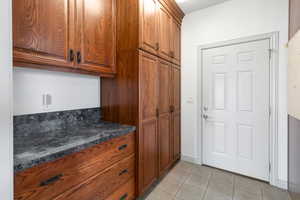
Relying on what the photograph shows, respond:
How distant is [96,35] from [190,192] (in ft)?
7.16

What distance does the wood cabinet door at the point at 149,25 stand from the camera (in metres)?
1.61

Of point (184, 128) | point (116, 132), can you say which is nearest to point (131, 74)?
point (116, 132)

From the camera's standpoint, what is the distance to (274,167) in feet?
6.46

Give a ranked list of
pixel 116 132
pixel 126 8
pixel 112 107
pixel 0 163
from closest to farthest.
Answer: pixel 0 163
pixel 116 132
pixel 126 8
pixel 112 107

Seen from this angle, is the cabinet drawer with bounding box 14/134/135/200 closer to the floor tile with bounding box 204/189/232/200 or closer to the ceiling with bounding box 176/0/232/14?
the floor tile with bounding box 204/189/232/200

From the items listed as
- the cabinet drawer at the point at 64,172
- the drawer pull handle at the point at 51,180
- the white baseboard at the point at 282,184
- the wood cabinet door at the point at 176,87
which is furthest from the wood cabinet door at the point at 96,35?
the white baseboard at the point at 282,184

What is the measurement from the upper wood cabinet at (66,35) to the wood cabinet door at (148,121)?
394 mm

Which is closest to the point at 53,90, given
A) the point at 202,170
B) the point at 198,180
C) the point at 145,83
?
the point at 145,83

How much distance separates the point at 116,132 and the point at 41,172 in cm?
61

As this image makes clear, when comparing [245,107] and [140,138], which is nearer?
[140,138]

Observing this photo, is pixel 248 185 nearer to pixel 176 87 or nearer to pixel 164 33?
pixel 176 87

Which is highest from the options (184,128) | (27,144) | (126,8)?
(126,8)

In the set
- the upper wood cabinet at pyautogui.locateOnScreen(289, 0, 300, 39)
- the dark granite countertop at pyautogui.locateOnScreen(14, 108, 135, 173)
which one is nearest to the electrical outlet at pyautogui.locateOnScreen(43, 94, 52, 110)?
the dark granite countertop at pyautogui.locateOnScreen(14, 108, 135, 173)

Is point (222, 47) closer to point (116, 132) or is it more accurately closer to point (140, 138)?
point (140, 138)
